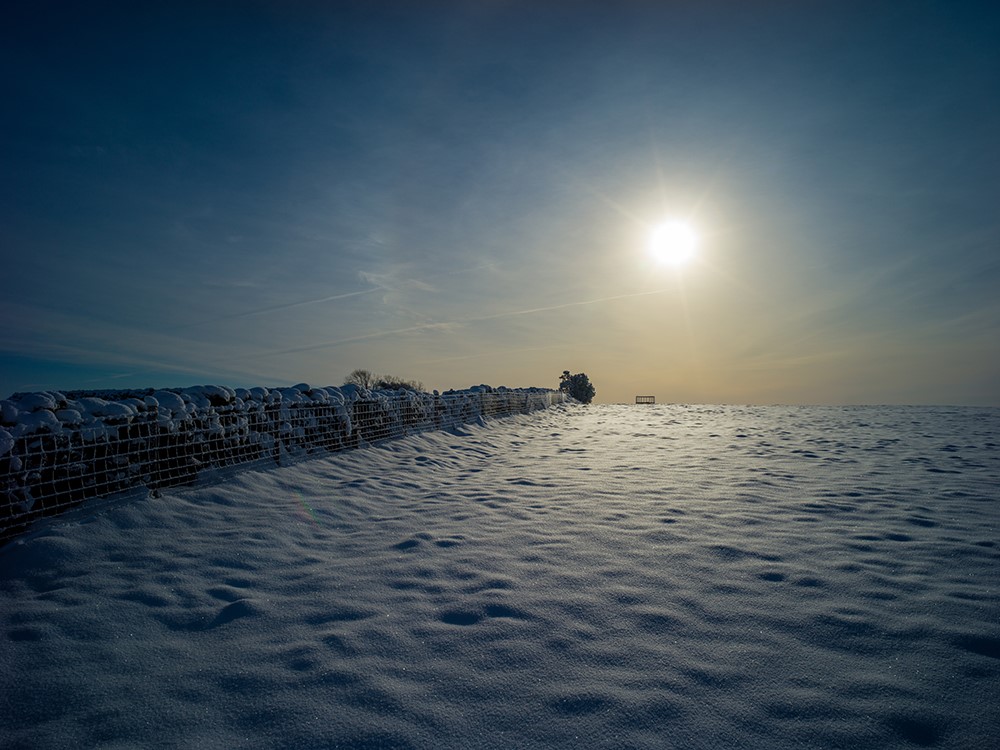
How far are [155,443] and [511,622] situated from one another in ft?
15.4

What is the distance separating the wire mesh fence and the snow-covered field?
1.30 ft

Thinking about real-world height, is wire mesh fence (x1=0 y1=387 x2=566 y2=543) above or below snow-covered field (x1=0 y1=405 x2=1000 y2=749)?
above

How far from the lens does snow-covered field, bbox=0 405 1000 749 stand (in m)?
2.00

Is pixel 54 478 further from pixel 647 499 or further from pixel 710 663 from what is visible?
pixel 647 499

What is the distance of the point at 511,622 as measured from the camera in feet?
8.94

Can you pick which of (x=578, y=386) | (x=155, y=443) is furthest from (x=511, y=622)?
(x=578, y=386)

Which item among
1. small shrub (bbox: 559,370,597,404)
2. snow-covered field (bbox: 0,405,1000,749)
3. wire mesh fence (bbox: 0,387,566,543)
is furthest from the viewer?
small shrub (bbox: 559,370,597,404)

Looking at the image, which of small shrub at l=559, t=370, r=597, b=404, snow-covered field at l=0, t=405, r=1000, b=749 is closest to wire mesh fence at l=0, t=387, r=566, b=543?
snow-covered field at l=0, t=405, r=1000, b=749

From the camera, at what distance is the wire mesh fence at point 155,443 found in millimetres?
3959

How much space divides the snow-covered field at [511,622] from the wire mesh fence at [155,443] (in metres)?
0.39

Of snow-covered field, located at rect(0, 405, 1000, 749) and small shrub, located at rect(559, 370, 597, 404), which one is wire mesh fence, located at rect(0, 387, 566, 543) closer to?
snow-covered field, located at rect(0, 405, 1000, 749)

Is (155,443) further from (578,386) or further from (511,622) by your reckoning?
(578,386)

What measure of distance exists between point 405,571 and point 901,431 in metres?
14.5

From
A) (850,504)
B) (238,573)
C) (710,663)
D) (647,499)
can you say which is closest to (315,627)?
(238,573)
